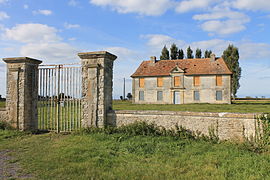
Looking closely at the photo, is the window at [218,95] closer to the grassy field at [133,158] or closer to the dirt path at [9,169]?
the grassy field at [133,158]

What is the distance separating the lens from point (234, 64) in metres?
37.2

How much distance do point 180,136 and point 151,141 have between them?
1046 millimetres

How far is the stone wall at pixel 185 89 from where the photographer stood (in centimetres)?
2584

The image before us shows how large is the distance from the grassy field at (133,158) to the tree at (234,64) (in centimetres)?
3520

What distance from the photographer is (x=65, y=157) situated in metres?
4.71

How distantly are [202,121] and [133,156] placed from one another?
2.52m

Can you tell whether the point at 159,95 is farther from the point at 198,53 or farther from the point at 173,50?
the point at 198,53

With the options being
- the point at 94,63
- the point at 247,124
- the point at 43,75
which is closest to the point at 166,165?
the point at 247,124

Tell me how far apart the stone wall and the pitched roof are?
0.67m

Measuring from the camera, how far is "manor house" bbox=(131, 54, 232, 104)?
26.1m

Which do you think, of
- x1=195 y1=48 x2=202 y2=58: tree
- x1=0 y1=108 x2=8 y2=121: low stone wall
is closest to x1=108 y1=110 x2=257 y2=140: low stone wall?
x1=0 y1=108 x2=8 y2=121: low stone wall

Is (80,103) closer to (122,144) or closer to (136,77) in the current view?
(122,144)

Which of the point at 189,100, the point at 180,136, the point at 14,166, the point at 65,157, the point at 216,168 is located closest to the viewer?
the point at 216,168

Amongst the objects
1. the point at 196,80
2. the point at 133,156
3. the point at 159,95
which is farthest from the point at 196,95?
the point at 133,156
